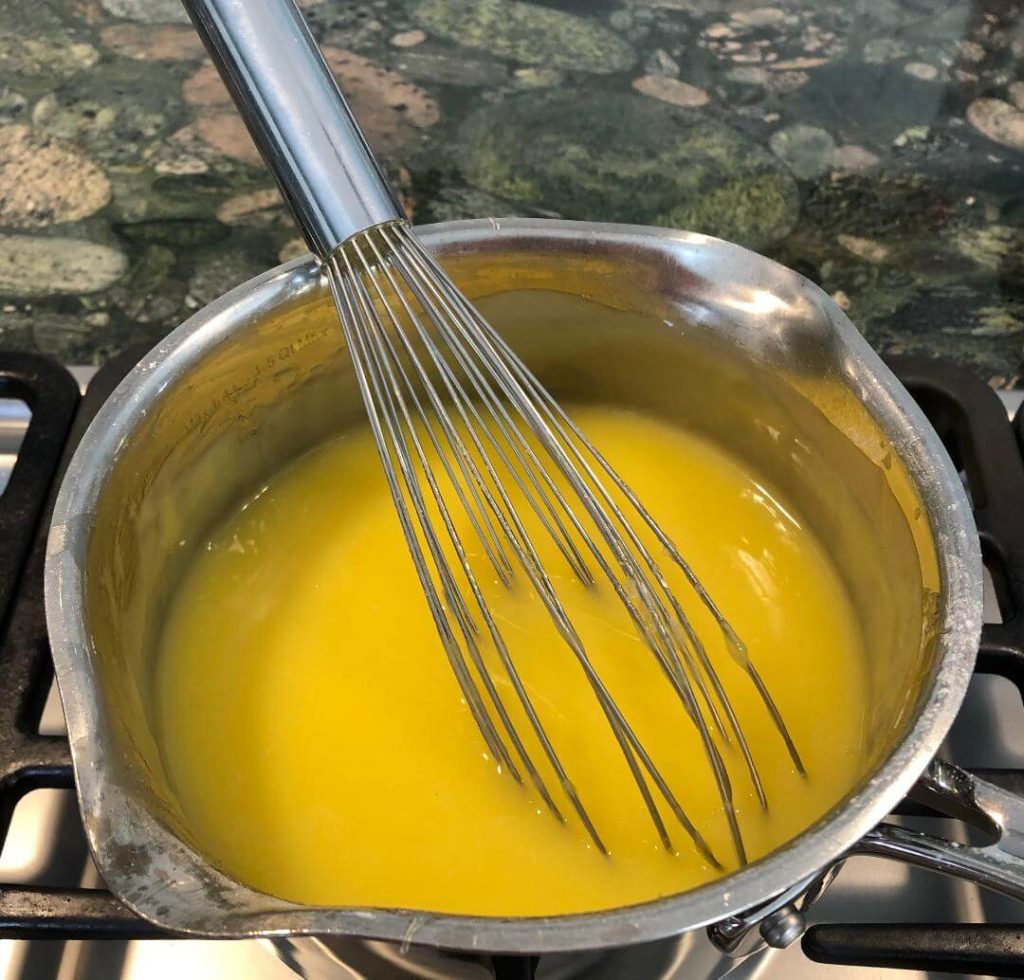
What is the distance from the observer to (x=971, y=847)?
440 mm

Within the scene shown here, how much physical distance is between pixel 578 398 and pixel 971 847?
1.47ft

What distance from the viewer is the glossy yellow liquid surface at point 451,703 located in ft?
1.90

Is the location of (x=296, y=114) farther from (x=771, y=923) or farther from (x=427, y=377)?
(x=771, y=923)

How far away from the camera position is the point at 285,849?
59 cm

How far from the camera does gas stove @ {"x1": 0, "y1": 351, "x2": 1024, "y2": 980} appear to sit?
18.3 inches

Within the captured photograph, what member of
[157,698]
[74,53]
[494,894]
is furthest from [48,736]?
[74,53]

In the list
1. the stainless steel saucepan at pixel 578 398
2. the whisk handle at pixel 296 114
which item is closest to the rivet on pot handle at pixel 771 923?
the stainless steel saucepan at pixel 578 398

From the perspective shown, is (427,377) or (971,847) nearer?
(971,847)

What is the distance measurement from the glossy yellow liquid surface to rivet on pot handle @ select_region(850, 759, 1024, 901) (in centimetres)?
10

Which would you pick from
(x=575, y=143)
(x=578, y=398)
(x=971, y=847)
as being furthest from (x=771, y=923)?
(x=575, y=143)

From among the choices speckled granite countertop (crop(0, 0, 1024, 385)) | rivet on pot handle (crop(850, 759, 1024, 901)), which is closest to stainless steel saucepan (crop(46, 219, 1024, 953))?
rivet on pot handle (crop(850, 759, 1024, 901))

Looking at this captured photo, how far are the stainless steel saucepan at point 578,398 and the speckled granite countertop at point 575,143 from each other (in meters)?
0.21

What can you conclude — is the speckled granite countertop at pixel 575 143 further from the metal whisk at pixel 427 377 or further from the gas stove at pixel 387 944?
the metal whisk at pixel 427 377

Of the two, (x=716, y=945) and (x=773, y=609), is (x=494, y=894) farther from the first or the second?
(x=773, y=609)
